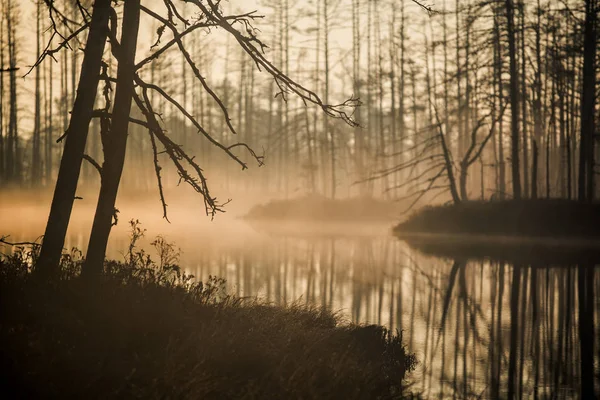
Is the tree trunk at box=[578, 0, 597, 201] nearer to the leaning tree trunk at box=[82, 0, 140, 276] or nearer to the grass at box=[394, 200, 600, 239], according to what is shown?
the grass at box=[394, 200, 600, 239]

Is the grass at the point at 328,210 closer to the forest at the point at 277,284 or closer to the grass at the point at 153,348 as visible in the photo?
the forest at the point at 277,284

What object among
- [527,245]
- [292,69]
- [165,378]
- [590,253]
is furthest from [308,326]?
[292,69]

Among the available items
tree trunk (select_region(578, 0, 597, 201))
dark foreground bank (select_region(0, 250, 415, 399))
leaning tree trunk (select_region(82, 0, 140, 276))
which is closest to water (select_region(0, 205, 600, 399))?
dark foreground bank (select_region(0, 250, 415, 399))

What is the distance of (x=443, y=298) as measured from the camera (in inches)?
632

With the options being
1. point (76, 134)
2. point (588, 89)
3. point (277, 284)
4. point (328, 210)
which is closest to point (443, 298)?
point (277, 284)

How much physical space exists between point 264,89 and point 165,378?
5309 cm

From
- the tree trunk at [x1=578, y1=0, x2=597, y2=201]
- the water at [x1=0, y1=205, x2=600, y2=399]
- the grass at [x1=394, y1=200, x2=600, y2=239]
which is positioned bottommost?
the water at [x1=0, y1=205, x2=600, y2=399]

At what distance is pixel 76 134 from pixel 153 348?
10.1ft

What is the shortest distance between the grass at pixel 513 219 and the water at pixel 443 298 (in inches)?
154

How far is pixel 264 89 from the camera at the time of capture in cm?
5822

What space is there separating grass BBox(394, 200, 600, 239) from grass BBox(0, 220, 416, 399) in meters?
22.2

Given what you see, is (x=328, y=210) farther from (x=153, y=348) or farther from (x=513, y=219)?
(x=153, y=348)

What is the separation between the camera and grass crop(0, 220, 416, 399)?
20.1 ft

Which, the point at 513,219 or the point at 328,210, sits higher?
the point at 328,210
